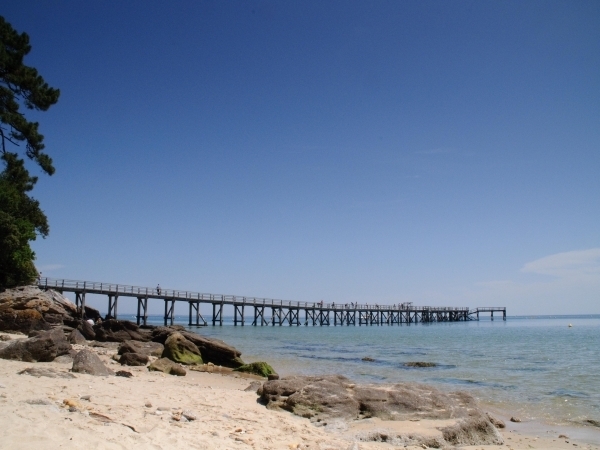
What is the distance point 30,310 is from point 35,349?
13040 millimetres

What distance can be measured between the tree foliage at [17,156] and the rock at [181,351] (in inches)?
525

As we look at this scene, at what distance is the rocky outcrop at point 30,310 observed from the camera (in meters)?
22.6

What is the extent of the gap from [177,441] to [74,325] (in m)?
22.7

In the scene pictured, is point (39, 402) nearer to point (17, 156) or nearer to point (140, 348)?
point (140, 348)

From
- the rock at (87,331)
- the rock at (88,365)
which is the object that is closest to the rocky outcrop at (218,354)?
the rock at (88,365)

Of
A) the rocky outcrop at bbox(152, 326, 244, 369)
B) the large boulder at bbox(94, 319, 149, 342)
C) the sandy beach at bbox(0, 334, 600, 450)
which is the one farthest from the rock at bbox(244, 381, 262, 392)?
the large boulder at bbox(94, 319, 149, 342)

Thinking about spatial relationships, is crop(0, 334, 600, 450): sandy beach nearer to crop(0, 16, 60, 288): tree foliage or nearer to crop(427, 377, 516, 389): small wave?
crop(427, 377, 516, 389): small wave

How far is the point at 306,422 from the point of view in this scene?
8.81 metres

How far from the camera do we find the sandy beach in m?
5.80

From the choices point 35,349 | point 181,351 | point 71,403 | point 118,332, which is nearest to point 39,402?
point 71,403

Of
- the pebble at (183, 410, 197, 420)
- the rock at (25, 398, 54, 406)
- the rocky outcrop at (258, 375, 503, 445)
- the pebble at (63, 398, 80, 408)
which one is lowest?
the rocky outcrop at (258, 375, 503, 445)

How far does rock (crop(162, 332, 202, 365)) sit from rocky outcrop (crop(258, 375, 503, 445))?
24.9ft

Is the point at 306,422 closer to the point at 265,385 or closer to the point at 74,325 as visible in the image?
the point at 265,385

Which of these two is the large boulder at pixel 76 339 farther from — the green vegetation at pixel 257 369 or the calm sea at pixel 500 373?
the green vegetation at pixel 257 369
